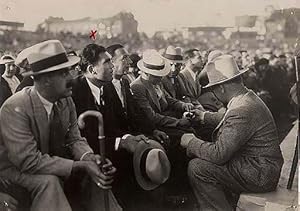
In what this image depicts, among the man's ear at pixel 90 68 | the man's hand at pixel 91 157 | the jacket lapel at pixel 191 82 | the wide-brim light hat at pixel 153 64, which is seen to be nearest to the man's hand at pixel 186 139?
the jacket lapel at pixel 191 82

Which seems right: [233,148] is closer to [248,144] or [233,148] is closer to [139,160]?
[248,144]

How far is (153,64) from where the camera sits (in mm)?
2604

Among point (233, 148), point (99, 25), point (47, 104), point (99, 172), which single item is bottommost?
point (99, 172)

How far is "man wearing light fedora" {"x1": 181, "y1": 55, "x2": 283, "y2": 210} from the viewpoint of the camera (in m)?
2.50

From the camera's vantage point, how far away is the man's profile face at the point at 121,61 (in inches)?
103

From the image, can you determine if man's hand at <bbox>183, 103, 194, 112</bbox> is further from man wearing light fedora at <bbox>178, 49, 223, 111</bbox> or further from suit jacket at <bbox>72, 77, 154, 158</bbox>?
suit jacket at <bbox>72, 77, 154, 158</bbox>

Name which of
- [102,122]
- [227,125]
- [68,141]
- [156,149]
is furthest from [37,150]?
[227,125]

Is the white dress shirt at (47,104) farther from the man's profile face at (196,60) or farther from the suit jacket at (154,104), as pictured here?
the man's profile face at (196,60)

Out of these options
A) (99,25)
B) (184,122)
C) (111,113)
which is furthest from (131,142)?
(99,25)

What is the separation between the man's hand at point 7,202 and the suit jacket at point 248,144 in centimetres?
99

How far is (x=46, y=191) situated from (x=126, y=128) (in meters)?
0.51

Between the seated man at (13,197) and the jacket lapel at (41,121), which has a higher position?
the jacket lapel at (41,121)

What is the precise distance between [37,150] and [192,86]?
820 mm

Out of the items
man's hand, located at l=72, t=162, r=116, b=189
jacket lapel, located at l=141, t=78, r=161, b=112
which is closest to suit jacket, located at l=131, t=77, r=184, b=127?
jacket lapel, located at l=141, t=78, r=161, b=112
